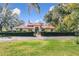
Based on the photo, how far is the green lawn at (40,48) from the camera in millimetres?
2100

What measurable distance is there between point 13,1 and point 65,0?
50 centimetres

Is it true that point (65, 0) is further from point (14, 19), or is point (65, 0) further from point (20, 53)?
point (20, 53)

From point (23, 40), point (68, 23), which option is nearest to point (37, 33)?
point (23, 40)

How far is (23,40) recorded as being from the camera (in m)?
2.15

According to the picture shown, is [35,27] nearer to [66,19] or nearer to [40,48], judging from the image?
[40,48]

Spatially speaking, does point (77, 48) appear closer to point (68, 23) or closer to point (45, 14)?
point (68, 23)

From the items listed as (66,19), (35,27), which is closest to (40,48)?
(35,27)

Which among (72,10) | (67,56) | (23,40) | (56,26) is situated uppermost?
(72,10)

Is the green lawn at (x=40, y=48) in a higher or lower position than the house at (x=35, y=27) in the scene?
lower

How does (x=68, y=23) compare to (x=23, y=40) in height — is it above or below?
above

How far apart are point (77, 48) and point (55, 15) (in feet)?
1.25

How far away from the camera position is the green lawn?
210cm

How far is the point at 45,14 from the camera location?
7.00 ft

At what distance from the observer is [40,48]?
2.12 metres
